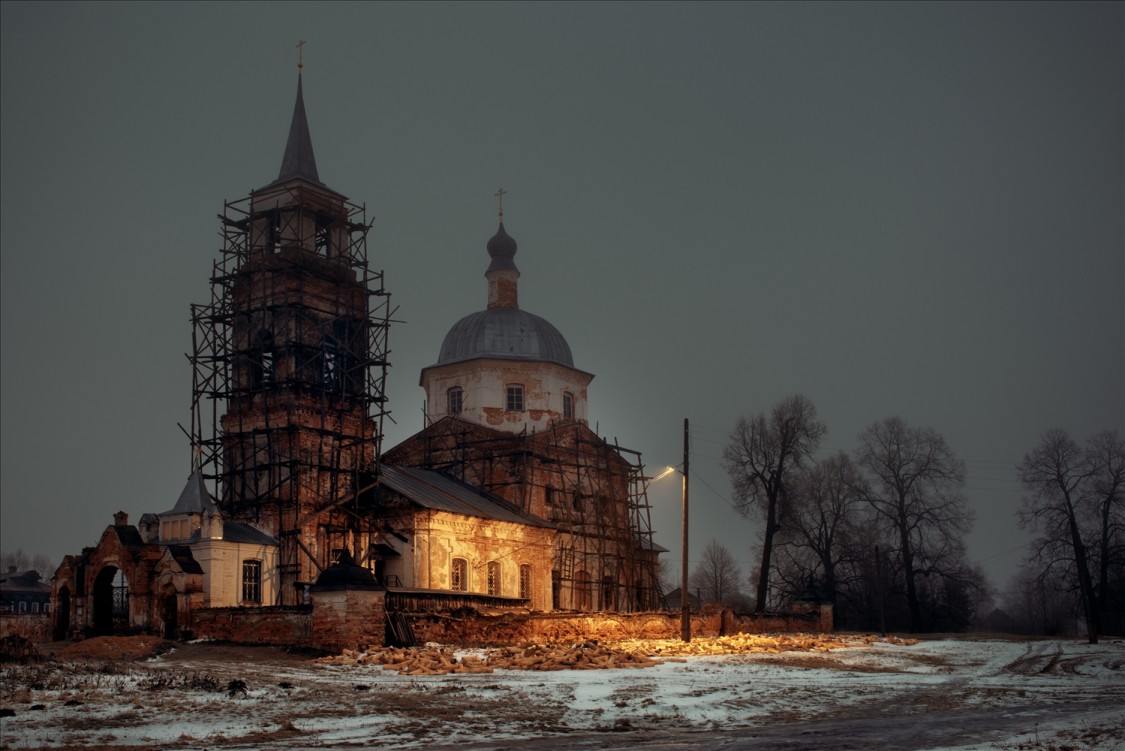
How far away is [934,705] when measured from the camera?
15898 millimetres

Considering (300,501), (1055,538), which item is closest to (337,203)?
(300,501)

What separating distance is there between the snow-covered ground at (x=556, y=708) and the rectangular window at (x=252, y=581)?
1070 centimetres

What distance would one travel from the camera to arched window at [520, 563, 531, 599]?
4103 cm

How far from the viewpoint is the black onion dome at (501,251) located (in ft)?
171

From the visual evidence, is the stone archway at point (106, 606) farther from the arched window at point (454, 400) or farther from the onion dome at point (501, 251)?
the onion dome at point (501, 251)

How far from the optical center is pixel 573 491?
148 feet

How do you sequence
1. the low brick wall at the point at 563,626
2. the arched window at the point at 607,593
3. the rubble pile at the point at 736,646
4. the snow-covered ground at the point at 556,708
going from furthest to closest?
the arched window at the point at 607,593 → the low brick wall at the point at 563,626 → the rubble pile at the point at 736,646 → the snow-covered ground at the point at 556,708

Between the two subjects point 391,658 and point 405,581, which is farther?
point 405,581

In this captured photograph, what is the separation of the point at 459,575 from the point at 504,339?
13.3 meters

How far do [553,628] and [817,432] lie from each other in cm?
1962


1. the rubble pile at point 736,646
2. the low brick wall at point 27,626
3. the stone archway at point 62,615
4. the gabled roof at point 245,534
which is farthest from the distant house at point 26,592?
the rubble pile at point 736,646

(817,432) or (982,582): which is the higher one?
(817,432)

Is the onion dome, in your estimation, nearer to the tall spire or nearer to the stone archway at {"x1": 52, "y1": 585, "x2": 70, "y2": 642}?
the tall spire

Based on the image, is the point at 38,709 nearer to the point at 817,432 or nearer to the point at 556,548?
the point at 556,548
